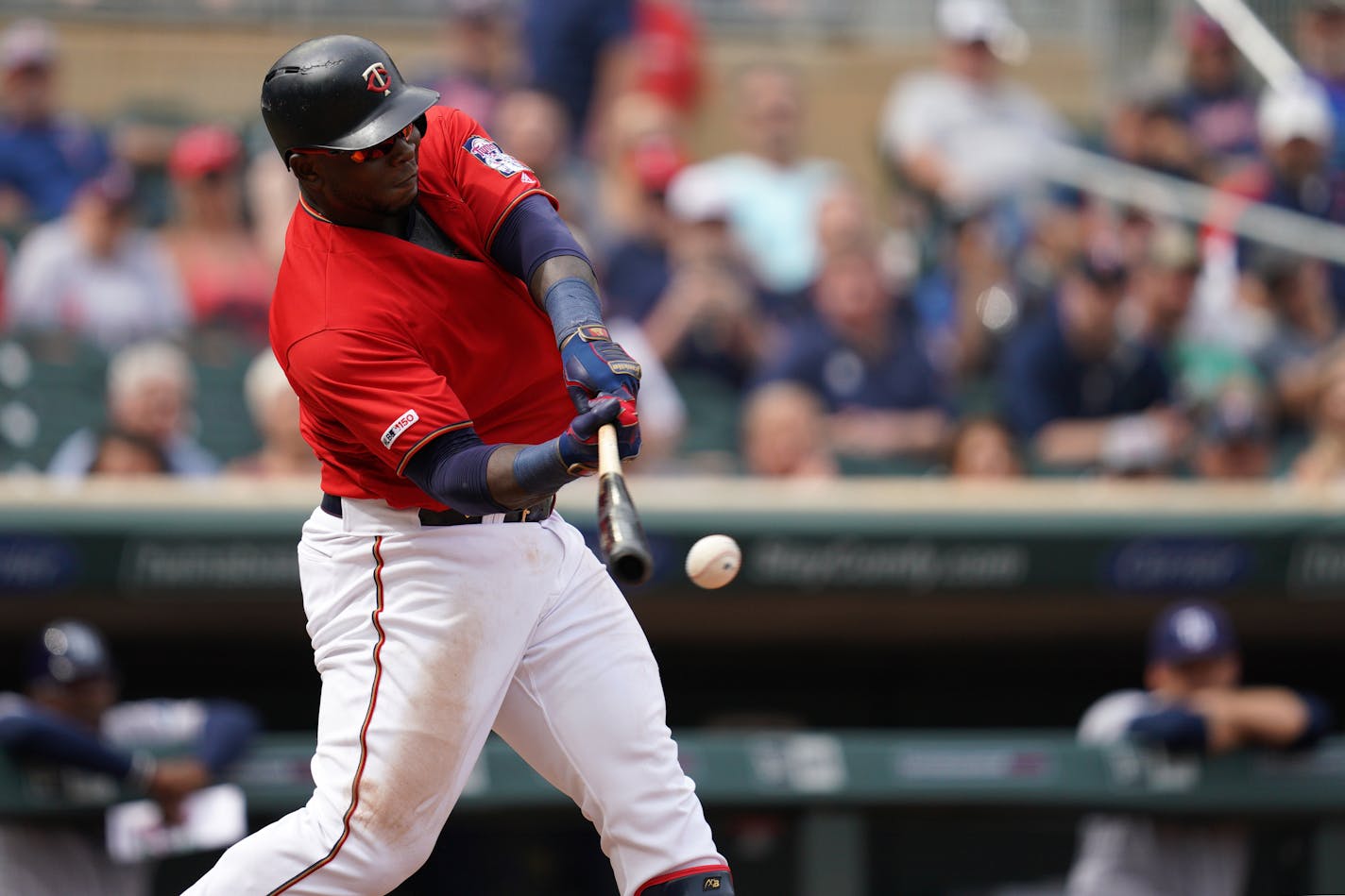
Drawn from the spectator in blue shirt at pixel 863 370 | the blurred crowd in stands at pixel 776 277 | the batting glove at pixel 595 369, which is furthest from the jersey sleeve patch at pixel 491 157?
the spectator in blue shirt at pixel 863 370

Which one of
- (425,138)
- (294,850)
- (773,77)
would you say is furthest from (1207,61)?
(294,850)

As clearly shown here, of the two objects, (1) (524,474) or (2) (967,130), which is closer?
(1) (524,474)

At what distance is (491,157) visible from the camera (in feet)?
10.4

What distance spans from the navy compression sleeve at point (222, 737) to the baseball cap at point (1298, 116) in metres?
5.16

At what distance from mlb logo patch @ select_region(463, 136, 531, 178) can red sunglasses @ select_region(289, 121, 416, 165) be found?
0.70 feet

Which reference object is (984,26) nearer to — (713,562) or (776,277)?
(776,277)

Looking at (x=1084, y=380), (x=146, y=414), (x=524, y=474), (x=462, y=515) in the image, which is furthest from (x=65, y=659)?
(x=1084, y=380)

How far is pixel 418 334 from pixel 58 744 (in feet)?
7.29

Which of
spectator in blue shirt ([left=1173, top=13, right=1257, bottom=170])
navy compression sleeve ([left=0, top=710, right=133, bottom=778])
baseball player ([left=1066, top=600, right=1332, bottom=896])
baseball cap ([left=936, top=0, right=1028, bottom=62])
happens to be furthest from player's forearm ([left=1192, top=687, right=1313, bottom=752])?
spectator in blue shirt ([left=1173, top=13, right=1257, bottom=170])

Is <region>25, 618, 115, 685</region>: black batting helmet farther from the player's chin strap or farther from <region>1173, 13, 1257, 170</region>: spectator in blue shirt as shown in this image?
<region>1173, 13, 1257, 170</region>: spectator in blue shirt

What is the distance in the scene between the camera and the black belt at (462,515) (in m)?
3.09

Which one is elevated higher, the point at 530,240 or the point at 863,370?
the point at 530,240

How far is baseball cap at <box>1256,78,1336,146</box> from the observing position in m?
7.92

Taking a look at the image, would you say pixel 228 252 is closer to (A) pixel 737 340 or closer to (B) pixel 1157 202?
(A) pixel 737 340
